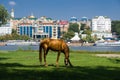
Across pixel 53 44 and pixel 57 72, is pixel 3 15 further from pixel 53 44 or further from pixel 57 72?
pixel 57 72

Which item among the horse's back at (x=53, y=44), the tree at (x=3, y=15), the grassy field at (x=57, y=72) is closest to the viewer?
the grassy field at (x=57, y=72)

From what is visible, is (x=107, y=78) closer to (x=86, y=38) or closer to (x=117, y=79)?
(x=117, y=79)

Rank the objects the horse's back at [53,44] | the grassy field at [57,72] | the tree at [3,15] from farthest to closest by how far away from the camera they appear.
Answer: the tree at [3,15], the horse's back at [53,44], the grassy field at [57,72]

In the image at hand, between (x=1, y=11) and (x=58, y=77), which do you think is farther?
(x=1, y=11)

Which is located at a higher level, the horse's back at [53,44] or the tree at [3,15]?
the tree at [3,15]

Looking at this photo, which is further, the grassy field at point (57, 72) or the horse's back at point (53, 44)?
the horse's back at point (53, 44)

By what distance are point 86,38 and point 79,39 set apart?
14.1 ft

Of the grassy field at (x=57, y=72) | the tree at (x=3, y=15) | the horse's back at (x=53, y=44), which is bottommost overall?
the grassy field at (x=57, y=72)

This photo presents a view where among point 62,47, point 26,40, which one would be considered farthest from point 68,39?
point 62,47

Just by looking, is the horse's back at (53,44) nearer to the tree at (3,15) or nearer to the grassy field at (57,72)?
the grassy field at (57,72)

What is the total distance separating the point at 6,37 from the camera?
596ft

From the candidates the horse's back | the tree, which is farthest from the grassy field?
the tree

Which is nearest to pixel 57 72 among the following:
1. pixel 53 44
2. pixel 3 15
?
pixel 53 44

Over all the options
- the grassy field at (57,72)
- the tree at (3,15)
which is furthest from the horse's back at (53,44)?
the tree at (3,15)
